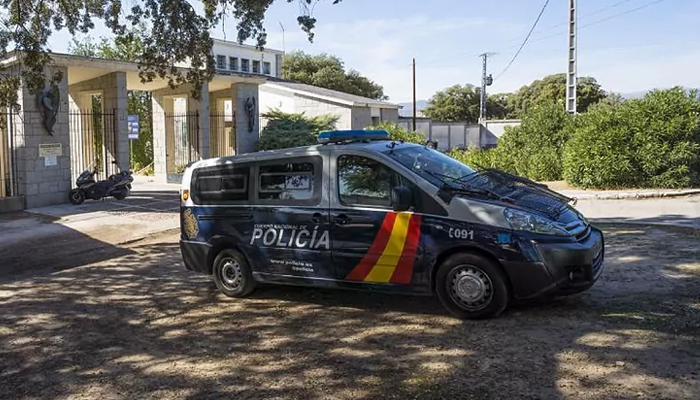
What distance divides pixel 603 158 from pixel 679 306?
458 inches

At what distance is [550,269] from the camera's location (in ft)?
17.0

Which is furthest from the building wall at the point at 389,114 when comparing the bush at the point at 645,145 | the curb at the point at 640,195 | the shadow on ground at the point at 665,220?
the shadow on ground at the point at 665,220

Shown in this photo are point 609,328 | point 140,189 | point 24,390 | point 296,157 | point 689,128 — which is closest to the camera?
point 24,390

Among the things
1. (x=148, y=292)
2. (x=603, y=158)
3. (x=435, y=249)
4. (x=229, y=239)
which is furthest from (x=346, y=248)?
(x=603, y=158)

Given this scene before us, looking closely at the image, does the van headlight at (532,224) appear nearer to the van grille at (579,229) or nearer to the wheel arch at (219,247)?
the van grille at (579,229)

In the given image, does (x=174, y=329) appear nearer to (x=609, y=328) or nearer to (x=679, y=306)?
(x=609, y=328)

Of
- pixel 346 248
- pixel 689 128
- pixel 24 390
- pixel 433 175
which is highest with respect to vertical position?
pixel 689 128

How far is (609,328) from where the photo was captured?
5070 millimetres

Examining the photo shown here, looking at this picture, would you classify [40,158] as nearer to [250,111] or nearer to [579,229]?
[250,111]

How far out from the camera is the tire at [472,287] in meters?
5.34

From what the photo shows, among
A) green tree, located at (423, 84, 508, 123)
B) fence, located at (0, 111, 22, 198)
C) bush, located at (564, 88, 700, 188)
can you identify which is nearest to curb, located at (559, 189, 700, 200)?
bush, located at (564, 88, 700, 188)

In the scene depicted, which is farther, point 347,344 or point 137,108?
point 137,108

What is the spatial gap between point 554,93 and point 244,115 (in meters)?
47.5

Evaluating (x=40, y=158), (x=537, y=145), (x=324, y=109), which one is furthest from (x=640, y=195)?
(x=324, y=109)
